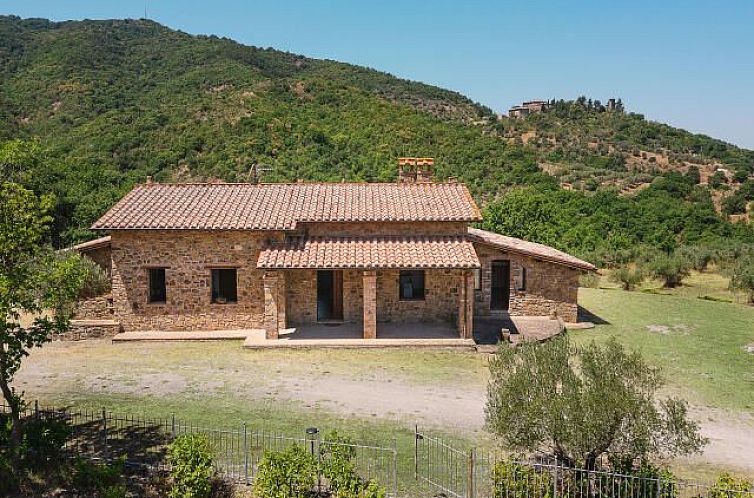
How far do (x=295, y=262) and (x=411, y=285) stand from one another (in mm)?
4130

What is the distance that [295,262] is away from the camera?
1695 cm

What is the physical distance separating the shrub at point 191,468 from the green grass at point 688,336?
1037cm

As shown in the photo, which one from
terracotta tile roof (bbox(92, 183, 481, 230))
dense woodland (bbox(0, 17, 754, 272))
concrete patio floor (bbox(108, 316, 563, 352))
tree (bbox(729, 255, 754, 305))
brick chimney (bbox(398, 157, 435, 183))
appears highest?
dense woodland (bbox(0, 17, 754, 272))

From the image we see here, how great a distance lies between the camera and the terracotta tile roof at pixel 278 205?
18.0 m

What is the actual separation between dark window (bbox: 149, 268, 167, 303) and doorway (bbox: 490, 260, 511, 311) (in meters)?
10.8

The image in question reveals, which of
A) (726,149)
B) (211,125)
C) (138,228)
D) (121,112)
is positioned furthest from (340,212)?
(726,149)

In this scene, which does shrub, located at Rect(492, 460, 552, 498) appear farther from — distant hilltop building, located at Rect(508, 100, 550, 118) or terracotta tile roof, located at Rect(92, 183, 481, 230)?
distant hilltop building, located at Rect(508, 100, 550, 118)

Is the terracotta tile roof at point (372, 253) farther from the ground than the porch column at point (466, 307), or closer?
farther from the ground

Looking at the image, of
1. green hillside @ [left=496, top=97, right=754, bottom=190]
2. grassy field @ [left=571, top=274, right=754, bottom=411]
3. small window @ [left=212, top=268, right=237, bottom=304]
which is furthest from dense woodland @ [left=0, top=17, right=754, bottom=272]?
small window @ [left=212, top=268, right=237, bottom=304]

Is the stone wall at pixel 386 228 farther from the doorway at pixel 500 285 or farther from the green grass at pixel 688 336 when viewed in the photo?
the green grass at pixel 688 336

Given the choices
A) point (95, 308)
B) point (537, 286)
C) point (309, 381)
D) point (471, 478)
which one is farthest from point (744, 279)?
point (95, 308)

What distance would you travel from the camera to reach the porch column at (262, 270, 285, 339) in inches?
674

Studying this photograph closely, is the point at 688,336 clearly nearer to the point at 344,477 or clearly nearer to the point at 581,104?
the point at 344,477

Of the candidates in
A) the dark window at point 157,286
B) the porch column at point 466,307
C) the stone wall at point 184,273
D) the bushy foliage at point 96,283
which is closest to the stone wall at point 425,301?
the porch column at point 466,307
